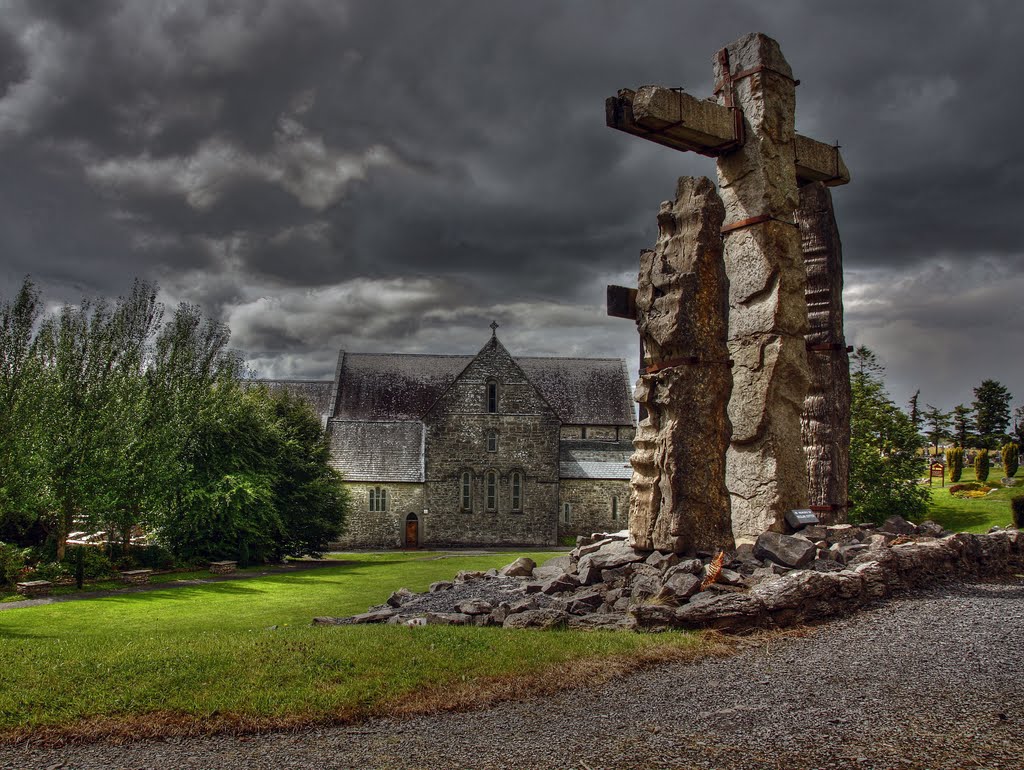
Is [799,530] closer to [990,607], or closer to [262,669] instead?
[990,607]

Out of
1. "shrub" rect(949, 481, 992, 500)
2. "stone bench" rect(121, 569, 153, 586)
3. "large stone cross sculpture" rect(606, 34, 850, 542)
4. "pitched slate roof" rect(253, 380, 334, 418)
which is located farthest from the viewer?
"pitched slate roof" rect(253, 380, 334, 418)

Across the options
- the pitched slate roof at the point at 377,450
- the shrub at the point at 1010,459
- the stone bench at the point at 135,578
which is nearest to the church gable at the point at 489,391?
the pitched slate roof at the point at 377,450

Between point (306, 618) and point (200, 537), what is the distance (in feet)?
45.4

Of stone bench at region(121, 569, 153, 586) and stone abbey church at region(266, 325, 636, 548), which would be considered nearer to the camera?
stone bench at region(121, 569, 153, 586)

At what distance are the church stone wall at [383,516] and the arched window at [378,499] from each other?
143mm

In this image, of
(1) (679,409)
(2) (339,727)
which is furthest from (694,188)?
(2) (339,727)

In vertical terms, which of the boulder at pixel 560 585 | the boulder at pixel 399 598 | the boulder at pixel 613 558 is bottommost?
the boulder at pixel 399 598

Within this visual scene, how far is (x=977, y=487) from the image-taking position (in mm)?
39719

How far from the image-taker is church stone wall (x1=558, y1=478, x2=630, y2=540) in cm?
4191

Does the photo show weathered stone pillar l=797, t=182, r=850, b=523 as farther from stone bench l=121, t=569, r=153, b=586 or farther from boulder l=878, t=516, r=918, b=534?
stone bench l=121, t=569, r=153, b=586

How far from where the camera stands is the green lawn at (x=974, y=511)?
27.7m

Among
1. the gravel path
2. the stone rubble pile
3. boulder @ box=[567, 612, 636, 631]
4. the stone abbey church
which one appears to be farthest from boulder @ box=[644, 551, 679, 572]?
the stone abbey church

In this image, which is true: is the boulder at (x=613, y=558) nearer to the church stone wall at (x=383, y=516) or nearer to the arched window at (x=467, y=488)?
the arched window at (x=467, y=488)

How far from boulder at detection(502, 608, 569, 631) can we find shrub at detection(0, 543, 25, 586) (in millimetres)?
15130
